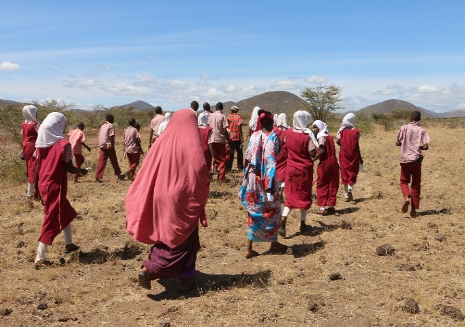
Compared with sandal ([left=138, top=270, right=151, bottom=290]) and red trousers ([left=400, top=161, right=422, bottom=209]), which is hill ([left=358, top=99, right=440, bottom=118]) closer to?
red trousers ([left=400, top=161, right=422, bottom=209])

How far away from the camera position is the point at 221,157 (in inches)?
400

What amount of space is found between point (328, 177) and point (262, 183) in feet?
8.78

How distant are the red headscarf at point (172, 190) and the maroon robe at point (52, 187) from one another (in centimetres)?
133

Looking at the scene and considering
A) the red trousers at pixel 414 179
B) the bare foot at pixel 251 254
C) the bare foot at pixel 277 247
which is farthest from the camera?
the red trousers at pixel 414 179

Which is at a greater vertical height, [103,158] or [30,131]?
[30,131]

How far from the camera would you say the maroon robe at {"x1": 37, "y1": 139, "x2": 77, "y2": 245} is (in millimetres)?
5207

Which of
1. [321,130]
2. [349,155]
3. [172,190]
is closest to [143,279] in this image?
[172,190]

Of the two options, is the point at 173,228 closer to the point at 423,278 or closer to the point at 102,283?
the point at 102,283

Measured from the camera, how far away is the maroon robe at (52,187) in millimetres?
5207

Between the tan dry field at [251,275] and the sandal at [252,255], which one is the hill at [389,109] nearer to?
the tan dry field at [251,275]

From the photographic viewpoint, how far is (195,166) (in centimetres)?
436

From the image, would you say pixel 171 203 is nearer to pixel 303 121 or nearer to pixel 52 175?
pixel 52 175

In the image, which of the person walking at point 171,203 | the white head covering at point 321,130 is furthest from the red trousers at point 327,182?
the person walking at point 171,203

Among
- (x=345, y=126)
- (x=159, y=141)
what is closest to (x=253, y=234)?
(x=159, y=141)
